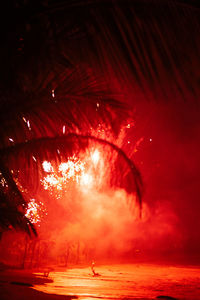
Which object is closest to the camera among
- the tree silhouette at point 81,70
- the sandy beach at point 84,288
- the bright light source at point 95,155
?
the tree silhouette at point 81,70

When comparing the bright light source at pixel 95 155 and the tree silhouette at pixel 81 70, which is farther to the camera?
the bright light source at pixel 95 155

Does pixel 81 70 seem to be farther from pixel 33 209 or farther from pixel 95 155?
pixel 33 209

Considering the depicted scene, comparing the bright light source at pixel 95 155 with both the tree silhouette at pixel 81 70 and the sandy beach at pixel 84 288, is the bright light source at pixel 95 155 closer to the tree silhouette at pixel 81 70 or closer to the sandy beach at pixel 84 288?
the tree silhouette at pixel 81 70

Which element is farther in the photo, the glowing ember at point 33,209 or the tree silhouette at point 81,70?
the glowing ember at point 33,209

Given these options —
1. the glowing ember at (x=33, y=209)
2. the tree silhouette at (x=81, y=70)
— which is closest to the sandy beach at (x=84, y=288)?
the glowing ember at (x=33, y=209)

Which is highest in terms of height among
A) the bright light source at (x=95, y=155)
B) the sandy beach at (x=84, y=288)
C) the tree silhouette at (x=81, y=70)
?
the tree silhouette at (x=81, y=70)

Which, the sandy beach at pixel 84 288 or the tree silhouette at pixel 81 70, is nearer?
the tree silhouette at pixel 81 70

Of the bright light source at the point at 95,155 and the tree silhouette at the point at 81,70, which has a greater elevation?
the tree silhouette at the point at 81,70

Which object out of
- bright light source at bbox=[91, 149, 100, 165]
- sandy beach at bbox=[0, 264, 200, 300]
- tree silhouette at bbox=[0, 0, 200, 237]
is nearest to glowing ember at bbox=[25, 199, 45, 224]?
sandy beach at bbox=[0, 264, 200, 300]

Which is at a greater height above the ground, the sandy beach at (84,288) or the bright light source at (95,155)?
the bright light source at (95,155)

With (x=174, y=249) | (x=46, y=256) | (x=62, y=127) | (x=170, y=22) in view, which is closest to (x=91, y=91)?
(x=62, y=127)

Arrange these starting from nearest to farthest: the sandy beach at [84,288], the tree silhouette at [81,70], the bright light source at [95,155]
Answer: the tree silhouette at [81,70] < the bright light source at [95,155] < the sandy beach at [84,288]

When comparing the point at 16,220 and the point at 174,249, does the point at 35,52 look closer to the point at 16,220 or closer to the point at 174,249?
the point at 16,220

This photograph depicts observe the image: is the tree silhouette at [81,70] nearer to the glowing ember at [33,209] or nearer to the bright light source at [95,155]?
the bright light source at [95,155]
